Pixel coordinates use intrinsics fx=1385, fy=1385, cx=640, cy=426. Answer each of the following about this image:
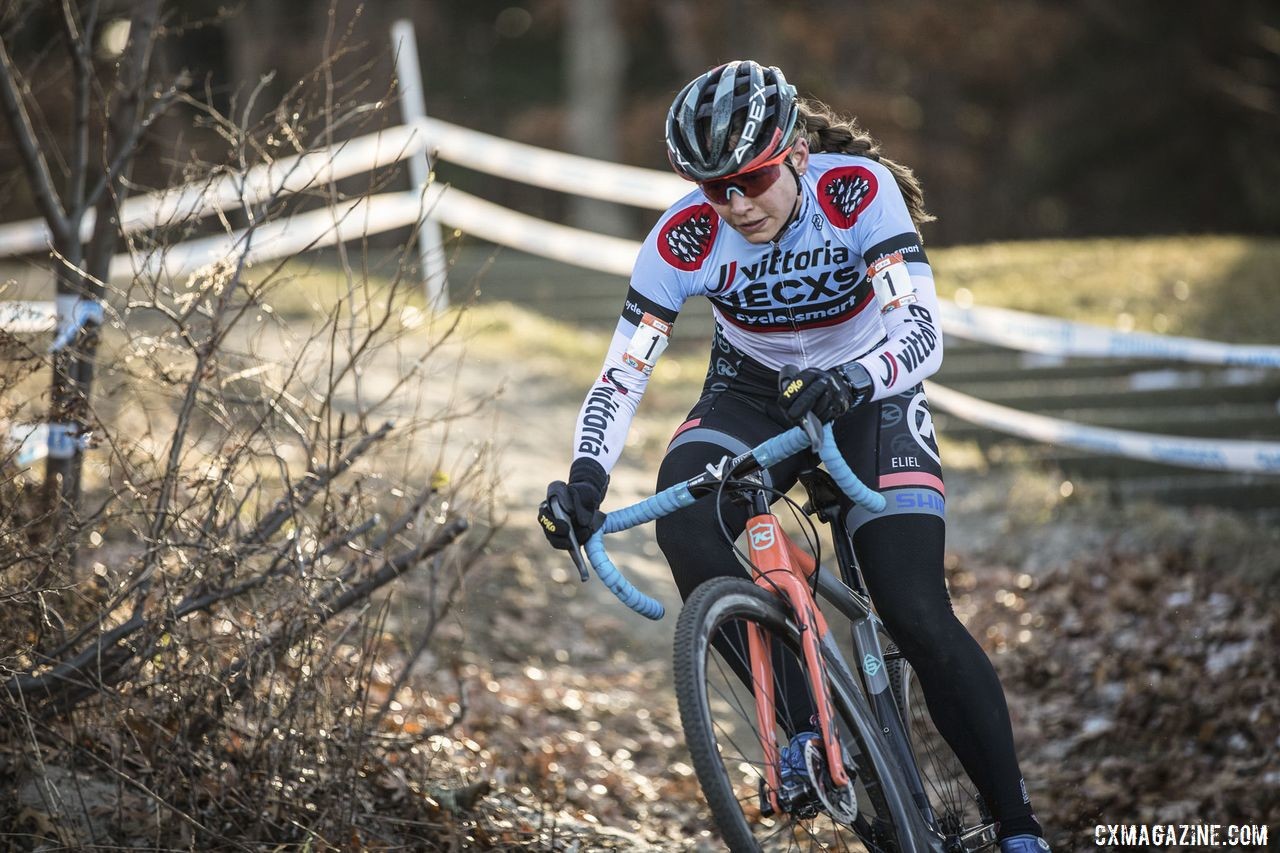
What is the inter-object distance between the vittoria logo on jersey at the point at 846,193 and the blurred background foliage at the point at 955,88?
20403 mm

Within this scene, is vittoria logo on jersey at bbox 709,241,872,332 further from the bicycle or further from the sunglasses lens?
the bicycle

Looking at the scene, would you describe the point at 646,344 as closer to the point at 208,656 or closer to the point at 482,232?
the point at 208,656

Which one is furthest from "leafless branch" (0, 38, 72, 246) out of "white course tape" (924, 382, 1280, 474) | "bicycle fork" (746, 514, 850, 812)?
"white course tape" (924, 382, 1280, 474)

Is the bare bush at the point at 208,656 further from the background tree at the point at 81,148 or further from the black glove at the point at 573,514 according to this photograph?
the background tree at the point at 81,148

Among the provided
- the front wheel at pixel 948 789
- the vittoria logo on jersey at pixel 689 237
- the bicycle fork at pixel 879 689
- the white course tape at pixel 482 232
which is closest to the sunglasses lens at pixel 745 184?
the vittoria logo on jersey at pixel 689 237

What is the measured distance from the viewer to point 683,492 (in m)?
3.60

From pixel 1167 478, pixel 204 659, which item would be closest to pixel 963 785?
pixel 204 659

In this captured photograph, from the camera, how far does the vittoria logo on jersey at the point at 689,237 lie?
13.9 feet

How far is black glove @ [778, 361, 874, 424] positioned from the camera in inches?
138

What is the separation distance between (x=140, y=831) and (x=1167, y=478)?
6552 millimetres

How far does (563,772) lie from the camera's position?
18.8 ft

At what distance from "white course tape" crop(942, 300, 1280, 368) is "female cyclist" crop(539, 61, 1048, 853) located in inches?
147

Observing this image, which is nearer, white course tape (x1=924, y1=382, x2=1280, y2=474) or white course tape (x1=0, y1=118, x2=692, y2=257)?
white course tape (x1=924, y1=382, x2=1280, y2=474)

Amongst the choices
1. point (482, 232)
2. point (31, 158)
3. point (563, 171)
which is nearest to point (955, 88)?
point (482, 232)
